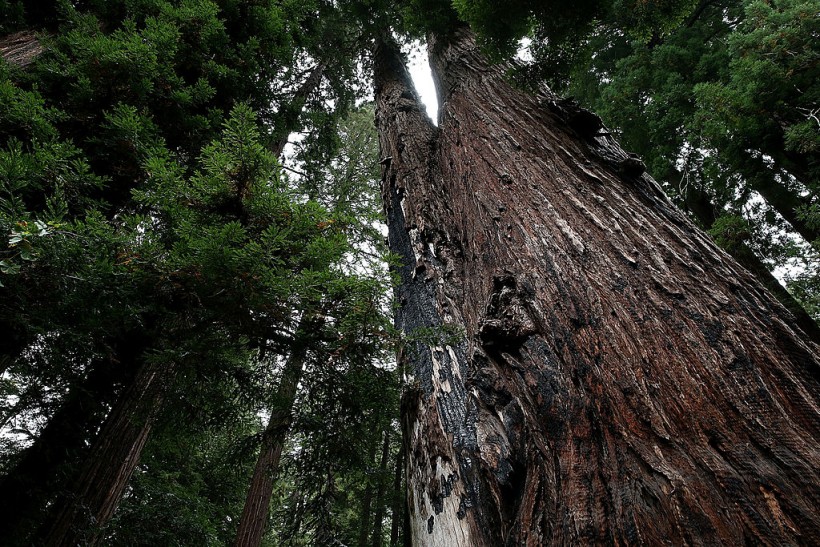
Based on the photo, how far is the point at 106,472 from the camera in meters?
3.13

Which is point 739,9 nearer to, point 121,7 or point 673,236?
point 673,236

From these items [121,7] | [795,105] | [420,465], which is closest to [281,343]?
[420,465]

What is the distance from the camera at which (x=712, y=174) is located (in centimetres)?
663

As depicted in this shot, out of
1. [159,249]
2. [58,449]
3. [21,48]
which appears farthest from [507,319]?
[21,48]

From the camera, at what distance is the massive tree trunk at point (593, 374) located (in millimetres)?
954

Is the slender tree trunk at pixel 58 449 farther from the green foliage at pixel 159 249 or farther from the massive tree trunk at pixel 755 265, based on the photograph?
the massive tree trunk at pixel 755 265

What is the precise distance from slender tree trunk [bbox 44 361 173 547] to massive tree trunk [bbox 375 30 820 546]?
2.11m

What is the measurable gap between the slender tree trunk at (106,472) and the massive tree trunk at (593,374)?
83.2 inches

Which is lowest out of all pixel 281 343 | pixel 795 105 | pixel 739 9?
pixel 281 343

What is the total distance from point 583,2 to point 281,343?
337 cm

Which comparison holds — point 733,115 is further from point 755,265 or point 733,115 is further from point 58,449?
point 58,449

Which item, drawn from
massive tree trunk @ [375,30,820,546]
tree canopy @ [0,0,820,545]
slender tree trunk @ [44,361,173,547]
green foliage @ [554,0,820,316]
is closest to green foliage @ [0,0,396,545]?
tree canopy @ [0,0,820,545]

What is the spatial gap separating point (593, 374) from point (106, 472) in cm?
380

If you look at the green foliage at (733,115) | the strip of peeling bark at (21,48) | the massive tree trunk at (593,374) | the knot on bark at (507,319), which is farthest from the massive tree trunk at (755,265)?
the strip of peeling bark at (21,48)
